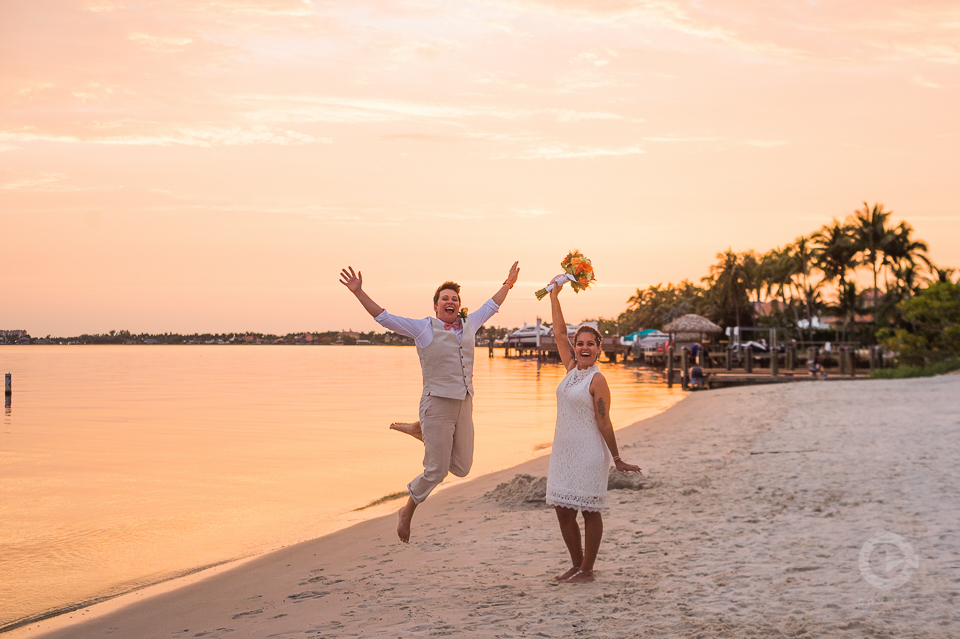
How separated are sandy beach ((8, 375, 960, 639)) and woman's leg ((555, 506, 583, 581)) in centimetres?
22

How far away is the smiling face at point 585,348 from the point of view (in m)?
6.03

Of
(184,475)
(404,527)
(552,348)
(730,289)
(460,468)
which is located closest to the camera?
(460,468)

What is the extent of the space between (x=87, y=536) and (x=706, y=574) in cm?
847

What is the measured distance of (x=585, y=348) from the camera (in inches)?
237

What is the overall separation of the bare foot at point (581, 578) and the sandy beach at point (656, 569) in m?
0.10

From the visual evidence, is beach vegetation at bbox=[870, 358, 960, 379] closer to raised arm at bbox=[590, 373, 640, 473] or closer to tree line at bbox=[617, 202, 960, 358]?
tree line at bbox=[617, 202, 960, 358]

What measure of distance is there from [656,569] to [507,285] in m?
2.71

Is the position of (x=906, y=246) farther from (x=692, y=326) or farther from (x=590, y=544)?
(x=590, y=544)

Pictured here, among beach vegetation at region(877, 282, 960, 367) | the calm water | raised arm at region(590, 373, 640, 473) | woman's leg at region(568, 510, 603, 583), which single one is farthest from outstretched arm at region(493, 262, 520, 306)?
beach vegetation at region(877, 282, 960, 367)

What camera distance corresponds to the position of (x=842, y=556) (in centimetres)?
664

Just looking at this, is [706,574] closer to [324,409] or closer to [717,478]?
[717,478]

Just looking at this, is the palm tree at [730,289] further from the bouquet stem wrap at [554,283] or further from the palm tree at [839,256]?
the bouquet stem wrap at [554,283]

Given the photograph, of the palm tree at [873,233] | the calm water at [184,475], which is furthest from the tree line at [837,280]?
the calm water at [184,475]

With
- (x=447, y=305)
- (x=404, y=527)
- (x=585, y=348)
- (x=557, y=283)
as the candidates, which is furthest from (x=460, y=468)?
(x=557, y=283)
